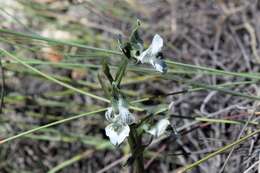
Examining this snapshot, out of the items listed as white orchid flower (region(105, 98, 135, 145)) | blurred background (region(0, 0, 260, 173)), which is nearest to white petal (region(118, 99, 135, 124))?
white orchid flower (region(105, 98, 135, 145))

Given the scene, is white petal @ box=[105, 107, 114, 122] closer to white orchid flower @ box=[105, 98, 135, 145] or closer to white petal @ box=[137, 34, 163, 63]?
white orchid flower @ box=[105, 98, 135, 145]

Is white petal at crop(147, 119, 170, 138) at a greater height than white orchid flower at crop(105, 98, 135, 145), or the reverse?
white orchid flower at crop(105, 98, 135, 145)

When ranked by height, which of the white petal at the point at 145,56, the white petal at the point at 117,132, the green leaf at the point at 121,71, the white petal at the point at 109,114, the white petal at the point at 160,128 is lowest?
the white petal at the point at 160,128

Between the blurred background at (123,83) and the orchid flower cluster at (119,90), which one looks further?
the blurred background at (123,83)

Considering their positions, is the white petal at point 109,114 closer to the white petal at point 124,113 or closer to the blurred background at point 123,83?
the white petal at point 124,113

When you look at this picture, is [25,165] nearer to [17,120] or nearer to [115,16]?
[17,120]

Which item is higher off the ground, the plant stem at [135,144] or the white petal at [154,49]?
the white petal at [154,49]

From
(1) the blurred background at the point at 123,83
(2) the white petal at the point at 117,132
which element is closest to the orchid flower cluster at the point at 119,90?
(2) the white petal at the point at 117,132
